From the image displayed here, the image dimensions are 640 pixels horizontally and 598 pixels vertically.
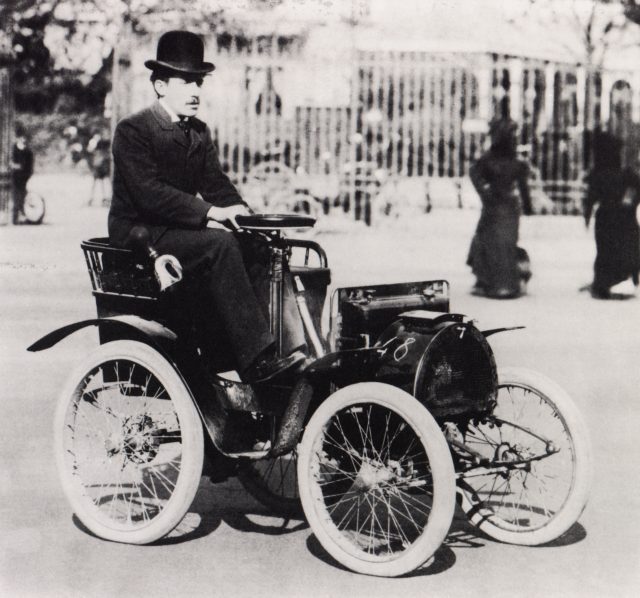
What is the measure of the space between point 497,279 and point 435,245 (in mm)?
5718

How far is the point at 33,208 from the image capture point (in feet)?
69.4

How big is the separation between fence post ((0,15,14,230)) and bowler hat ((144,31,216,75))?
14.6 m

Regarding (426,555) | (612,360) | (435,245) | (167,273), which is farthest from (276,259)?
(435,245)

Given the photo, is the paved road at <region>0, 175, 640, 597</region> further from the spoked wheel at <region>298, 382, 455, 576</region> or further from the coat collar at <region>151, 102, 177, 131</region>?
the coat collar at <region>151, 102, 177, 131</region>

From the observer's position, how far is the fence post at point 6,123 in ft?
63.4

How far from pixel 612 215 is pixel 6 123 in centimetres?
1076

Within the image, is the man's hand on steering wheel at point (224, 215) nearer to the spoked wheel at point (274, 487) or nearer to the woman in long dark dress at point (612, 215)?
the spoked wheel at point (274, 487)

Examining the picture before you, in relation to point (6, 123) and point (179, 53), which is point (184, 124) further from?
point (6, 123)

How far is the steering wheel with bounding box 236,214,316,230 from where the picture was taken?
4.72m

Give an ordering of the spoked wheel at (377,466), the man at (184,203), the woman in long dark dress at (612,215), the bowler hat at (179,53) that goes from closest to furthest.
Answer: the spoked wheel at (377,466) < the man at (184,203) < the bowler hat at (179,53) < the woman in long dark dress at (612,215)

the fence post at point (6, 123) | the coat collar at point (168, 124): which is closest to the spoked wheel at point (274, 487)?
the coat collar at point (168, 124)

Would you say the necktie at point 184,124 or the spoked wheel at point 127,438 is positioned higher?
the necktie at point 184,124

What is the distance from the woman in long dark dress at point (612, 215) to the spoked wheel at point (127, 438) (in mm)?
9525

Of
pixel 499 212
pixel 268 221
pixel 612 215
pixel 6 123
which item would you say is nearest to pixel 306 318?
pixel 268 221
